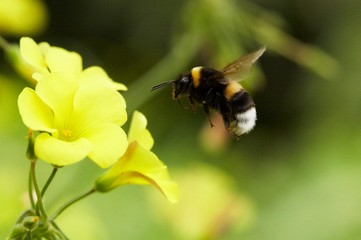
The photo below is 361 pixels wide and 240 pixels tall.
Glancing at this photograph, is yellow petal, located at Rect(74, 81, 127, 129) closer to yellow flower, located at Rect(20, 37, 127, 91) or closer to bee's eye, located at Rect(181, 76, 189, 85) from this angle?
yellow flower, located at Rect(20, 37, 127, 91)

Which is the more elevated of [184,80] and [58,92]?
[184,80]

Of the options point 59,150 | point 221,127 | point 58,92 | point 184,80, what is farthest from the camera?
point 221,127

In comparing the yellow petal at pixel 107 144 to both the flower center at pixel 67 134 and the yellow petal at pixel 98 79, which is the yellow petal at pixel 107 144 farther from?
the yellow petal at pixel 98 79

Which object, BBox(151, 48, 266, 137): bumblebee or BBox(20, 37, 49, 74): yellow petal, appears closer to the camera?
BBox(20, 37, 49, 74): yellow petal

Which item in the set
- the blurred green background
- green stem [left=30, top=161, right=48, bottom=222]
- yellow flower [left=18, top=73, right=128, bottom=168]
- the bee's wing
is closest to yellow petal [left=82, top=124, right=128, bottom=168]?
yellow flower [left=18, top=73, right=128, bottom=168]

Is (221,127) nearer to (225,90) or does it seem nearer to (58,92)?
(225,90)

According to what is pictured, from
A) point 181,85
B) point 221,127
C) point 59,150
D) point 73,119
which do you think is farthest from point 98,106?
point 221,127

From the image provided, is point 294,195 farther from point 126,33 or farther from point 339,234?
point 126,33
